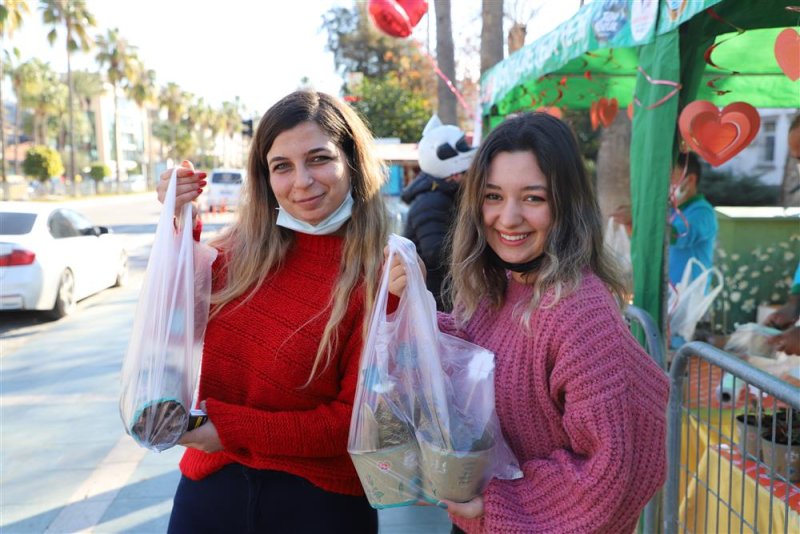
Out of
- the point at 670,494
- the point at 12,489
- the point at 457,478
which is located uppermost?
the point at 457,478

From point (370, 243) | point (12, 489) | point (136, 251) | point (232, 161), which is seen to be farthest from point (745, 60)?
point (232, 161)

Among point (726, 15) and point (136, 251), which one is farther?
point (136, 251)

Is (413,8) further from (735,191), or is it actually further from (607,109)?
(735,191)

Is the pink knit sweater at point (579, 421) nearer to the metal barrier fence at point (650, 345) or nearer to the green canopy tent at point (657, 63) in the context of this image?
the metal barrier fence at point (650, 345)

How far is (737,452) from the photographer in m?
2.61

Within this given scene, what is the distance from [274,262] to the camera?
1.82 metres

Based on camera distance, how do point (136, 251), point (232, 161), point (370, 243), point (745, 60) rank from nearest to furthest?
1. point (370, 243)
2. point (745, 60)
3. point (136, 251)
4. point (232, 161)

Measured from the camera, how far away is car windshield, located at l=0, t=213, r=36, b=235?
8.29m

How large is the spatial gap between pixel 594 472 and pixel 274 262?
965mm

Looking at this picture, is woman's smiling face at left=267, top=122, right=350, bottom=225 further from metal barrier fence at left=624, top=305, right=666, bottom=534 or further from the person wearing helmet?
the person wearing helmet

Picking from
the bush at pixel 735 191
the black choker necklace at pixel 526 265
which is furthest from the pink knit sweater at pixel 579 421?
the bush at pixel 735 191

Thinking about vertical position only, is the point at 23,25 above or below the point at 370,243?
above

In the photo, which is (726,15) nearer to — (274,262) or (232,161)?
(274,262)

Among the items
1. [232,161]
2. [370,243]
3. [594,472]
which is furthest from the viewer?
[232,161]
